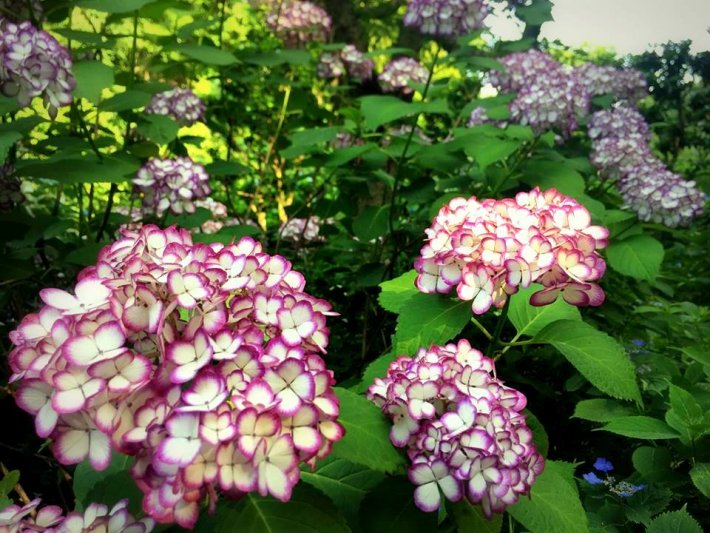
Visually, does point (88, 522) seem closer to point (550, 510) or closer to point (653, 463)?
point (550, 510)

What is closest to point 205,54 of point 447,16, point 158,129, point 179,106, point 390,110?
point 158,129

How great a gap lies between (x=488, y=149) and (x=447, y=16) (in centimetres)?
58

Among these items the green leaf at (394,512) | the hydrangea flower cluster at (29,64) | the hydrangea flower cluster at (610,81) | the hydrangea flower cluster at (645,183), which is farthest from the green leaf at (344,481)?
the hydrangea flower cluster at (610,81)

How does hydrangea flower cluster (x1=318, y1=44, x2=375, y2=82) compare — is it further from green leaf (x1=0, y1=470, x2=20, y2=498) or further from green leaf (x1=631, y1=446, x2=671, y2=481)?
green leaf (x1=0, y1=470, x2=20, y2=498)

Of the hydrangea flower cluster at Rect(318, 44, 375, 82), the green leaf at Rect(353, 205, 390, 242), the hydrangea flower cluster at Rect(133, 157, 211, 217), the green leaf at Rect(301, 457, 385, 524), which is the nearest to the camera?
the green leaf at Rect(301, 457, 385, 524)

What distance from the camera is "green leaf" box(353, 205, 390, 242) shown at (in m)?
2.47

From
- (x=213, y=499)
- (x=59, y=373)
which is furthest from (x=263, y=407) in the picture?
(x=59, y=373)

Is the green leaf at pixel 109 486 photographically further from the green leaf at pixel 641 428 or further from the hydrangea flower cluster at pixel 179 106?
the hydrangea flower cluster at pixel 179 106

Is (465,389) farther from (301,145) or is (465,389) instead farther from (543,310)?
(301,145)

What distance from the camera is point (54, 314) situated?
0.73 metres

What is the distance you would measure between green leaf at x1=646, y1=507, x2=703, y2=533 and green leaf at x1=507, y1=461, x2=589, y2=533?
0.75ft

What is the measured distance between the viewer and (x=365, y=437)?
2.57 feet

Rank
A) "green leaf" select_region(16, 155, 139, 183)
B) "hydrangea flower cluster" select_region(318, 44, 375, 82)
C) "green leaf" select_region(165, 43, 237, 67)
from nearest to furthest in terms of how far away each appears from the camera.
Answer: "green leaf" select_region(16, 155, 139, 183) < "green leaf" select_region(165, 43, 237, 67) < "hydrangea flower cluster" select_region(318, 44, 375, 82)

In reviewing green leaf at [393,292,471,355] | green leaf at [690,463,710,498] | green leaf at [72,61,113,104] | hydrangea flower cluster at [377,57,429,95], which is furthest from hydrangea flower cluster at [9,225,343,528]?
hydrangea flower cluster at [377,57,429,95]
